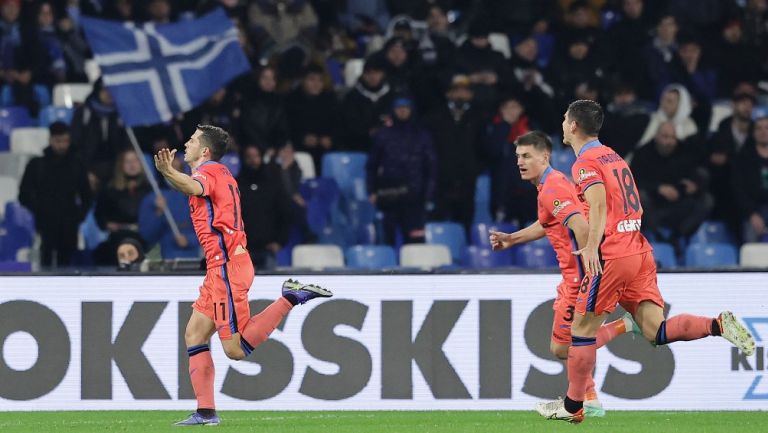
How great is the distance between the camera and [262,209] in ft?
51.6

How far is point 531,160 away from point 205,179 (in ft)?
7.20

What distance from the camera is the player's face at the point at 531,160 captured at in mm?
10734

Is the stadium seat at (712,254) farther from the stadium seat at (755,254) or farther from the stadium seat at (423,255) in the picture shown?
the stadium seat at (423,255)

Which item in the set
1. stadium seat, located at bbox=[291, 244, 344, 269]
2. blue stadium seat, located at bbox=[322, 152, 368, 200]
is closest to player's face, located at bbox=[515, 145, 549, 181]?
stadium seat, located at bbox=[291, 244, 344, 269]

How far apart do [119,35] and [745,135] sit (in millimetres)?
6807

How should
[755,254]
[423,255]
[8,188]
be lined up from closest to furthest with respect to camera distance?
[423,255]
[755,254]
[8,188]

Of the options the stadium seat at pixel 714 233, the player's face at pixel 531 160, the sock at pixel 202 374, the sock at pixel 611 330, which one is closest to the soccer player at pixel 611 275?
the player's face at pixel 531 160

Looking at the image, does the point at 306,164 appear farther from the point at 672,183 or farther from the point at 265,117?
the point at 672,183

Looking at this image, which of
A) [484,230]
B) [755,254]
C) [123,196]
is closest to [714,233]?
[755,254]

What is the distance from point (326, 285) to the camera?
41.1 feet

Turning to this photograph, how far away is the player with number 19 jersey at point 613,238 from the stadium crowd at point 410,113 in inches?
229

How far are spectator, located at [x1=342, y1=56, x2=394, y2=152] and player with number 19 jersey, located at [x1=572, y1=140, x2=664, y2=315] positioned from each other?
25.2ft

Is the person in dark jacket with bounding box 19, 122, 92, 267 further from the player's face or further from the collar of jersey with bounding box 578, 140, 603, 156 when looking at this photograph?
the collar of jersey with bounding box 578, 140, 603, 156

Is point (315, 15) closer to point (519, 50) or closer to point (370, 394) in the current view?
point (519, 50)
